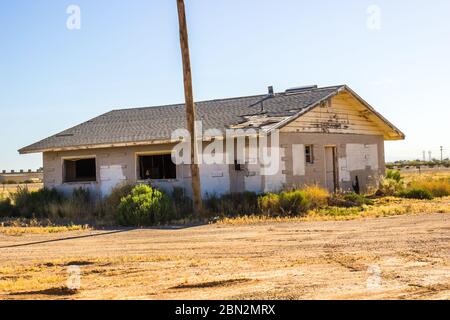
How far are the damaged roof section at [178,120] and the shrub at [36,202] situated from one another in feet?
5.65

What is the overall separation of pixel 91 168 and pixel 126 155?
11.4 ft

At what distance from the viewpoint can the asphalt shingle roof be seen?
22375 millimetres

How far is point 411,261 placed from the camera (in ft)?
32.4

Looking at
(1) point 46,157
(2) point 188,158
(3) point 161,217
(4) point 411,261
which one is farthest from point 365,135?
(4) point 411,261

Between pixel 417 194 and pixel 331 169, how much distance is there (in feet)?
10.8

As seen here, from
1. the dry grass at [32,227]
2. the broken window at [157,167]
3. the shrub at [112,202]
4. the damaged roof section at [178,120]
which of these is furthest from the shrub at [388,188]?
the dry grass at [32,227]

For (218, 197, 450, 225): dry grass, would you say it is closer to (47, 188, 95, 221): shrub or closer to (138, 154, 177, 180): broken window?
(47, 188, 95, 221): shrub

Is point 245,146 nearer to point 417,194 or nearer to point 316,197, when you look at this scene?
point 316,197

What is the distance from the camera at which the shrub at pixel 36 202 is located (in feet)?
72.0

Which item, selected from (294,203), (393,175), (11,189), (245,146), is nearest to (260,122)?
(245,146)

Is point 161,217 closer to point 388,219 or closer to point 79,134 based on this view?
point 388,219

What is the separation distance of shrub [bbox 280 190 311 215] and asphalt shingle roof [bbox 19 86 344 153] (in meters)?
3.57

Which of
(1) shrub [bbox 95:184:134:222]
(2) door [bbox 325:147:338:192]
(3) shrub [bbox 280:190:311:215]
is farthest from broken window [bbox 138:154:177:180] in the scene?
(2) door [bbox 325:147:338:192]

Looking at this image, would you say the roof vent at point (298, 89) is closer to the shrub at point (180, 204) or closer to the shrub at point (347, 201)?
the shrub at point (347, 201)
